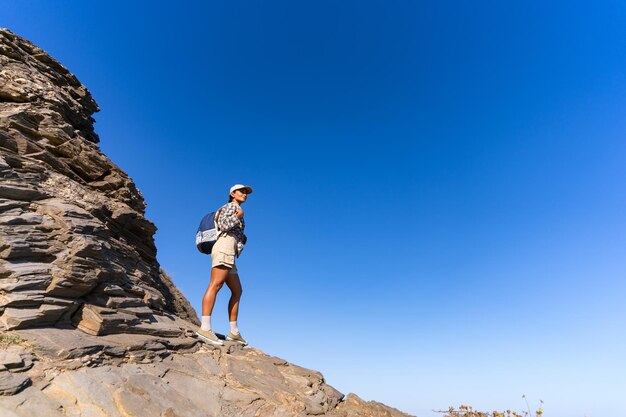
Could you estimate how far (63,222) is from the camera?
306 inches

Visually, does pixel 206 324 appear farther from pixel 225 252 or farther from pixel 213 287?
pixel 225 252

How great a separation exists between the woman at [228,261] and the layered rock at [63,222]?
0.79m

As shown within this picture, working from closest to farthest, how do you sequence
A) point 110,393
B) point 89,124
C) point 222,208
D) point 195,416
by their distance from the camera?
point 110,393, point 195,416, point 222,208, point 89,124

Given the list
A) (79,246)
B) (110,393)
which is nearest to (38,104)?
(79,246)

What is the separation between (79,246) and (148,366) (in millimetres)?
2737

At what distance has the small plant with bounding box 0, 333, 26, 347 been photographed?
5.50m

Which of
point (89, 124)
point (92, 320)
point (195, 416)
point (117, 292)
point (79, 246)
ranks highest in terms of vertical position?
point (89, 124)

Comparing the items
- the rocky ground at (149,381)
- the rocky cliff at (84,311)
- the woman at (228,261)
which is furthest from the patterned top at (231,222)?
the rocky ground at (149,381)

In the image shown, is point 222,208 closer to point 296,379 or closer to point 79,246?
point 79,246

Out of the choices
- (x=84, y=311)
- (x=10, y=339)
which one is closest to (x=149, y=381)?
(x=84, y=311)

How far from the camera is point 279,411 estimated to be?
22.7ft

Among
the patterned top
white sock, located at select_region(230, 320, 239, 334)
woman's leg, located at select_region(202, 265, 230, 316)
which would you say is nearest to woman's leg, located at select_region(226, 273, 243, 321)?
white sock, located at select_region(230, 320, 239, 334)

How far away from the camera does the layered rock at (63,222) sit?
671 centimetres

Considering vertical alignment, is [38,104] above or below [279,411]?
above
